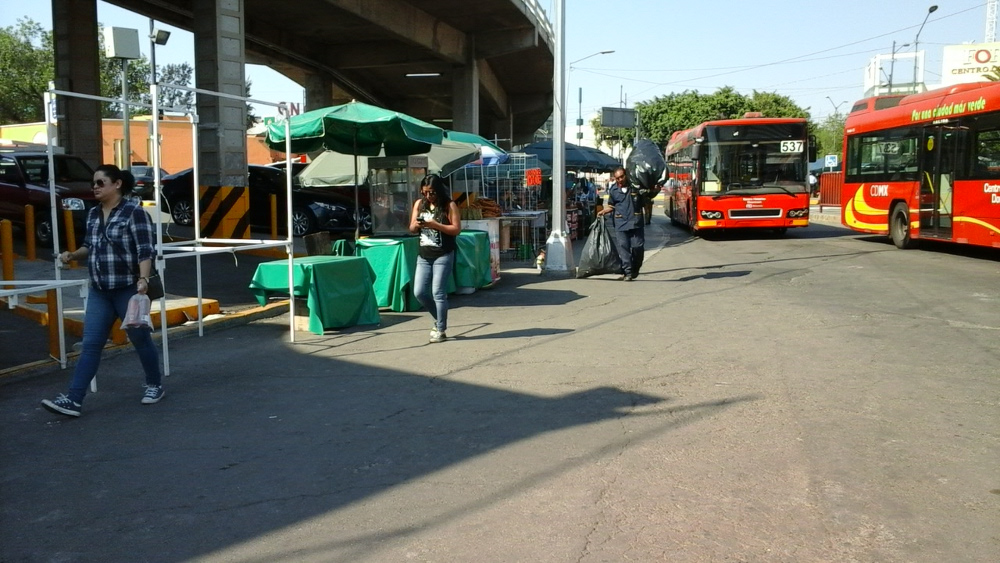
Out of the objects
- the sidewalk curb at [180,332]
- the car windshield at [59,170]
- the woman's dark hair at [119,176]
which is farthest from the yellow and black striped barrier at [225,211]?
the woman's dark hair at [119,176]

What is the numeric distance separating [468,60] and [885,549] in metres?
28.1

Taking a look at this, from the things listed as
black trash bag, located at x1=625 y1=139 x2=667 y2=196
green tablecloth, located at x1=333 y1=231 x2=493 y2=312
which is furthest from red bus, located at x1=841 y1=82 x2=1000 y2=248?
green tablecloth, located at x1=333 y1=231 x2=493 y2=312

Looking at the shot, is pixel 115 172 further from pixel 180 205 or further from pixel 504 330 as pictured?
pixel 180 205

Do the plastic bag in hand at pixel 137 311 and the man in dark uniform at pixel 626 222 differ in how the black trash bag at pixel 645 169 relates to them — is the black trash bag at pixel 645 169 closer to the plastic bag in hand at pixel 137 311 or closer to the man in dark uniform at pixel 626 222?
the man in dark uniform at pixel 626 222

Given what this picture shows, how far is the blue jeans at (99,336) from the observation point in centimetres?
619

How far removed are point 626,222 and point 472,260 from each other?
282 centimetres

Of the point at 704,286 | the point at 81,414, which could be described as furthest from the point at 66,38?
the point at 81,414

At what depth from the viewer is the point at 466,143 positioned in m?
15.7

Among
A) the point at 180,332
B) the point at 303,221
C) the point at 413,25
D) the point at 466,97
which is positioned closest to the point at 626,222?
the point at 180,332

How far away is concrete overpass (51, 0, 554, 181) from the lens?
1673 centimetres

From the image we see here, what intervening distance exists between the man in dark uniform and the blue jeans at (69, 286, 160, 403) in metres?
8.81

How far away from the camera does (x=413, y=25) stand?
25.8 metres

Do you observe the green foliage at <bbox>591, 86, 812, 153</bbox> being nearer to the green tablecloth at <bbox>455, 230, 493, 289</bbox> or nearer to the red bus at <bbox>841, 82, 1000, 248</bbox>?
the red bus at <bbox>841, 82, 1000, 248</bbox>

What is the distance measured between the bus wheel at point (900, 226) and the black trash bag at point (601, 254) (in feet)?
28.4
